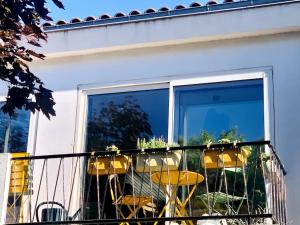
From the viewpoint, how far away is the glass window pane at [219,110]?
23.3ft

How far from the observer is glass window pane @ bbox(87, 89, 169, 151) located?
7512 mm

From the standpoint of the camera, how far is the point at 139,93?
7.72 m

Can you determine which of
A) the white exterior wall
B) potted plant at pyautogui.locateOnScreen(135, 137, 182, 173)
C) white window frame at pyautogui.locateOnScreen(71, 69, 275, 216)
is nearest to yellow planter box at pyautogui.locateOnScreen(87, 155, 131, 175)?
potted plant at pyautogui.locateOnScreen(135, 137, 182, 173)

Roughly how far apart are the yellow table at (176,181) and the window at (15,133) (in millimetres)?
2230

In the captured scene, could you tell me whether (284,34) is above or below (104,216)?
above

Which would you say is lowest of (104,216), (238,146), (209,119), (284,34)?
(104,216)

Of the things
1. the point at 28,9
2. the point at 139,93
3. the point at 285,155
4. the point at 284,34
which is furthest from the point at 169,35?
the point at 28,9

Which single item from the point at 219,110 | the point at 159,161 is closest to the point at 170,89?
the point at 219,110

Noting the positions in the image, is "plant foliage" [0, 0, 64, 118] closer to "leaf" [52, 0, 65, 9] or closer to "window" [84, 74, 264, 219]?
"leaf" [52, 0, 65, 9]

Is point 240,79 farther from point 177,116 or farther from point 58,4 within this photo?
point 58,4

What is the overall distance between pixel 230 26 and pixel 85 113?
2138mm

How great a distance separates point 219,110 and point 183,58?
2.78 feet

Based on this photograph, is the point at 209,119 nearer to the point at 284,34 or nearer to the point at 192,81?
the point at 192,81

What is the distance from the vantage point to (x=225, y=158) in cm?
593
